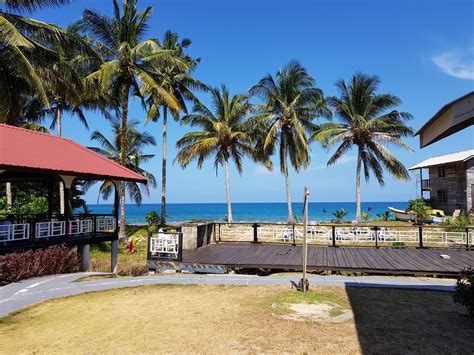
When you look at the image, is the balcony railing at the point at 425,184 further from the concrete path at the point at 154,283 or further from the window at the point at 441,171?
the concrete path at the point at 154,283

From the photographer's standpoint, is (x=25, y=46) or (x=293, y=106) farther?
(x=293, y=106)

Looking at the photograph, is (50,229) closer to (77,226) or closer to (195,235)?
(77,226)

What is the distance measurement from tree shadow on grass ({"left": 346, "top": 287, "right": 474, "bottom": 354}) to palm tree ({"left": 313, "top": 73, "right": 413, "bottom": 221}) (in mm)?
20506

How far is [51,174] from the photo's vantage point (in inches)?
484

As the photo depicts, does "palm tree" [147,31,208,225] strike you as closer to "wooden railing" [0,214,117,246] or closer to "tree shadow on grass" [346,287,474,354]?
"wooden railing" [0,214,117,246]

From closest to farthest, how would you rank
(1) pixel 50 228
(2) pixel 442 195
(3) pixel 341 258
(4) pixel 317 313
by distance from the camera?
(4) pixel 317 313, (3) pixel 341 258, (1) pixel 50 228, (2) pixel 442 195

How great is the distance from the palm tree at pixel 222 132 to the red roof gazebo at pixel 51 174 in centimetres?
1380

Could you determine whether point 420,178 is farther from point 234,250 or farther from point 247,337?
point 247,337

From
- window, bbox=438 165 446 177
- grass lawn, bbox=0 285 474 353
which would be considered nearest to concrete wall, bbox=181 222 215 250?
grass lawn, bbox=0 285 474 353

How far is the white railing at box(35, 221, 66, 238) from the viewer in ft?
40.4

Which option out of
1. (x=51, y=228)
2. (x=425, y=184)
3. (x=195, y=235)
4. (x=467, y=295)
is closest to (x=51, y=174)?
(x=51, y=228)

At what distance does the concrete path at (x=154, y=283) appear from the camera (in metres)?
8.10

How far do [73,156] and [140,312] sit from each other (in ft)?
31.8

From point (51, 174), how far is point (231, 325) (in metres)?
9.37
